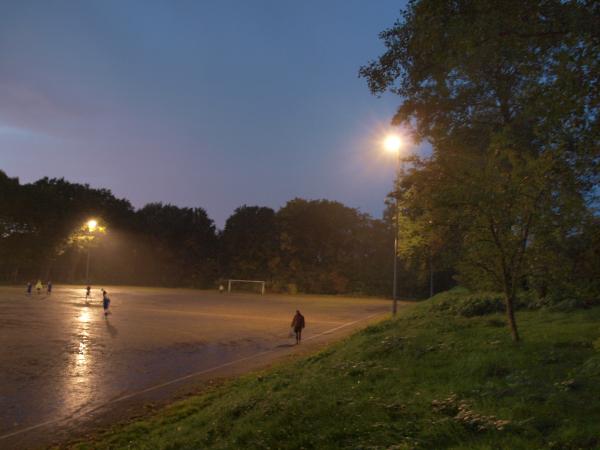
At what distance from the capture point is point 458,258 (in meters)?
12.2

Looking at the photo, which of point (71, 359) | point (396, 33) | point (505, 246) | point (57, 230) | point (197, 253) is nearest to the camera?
point (396, 33)

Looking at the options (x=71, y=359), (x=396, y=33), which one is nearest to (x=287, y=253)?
(x=71, y=359)

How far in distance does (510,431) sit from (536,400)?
1.28 m

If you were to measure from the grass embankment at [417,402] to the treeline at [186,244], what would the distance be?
2211 inches

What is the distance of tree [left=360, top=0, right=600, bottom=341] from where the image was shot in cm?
561

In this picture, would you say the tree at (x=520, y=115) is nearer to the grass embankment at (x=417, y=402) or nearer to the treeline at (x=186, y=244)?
the grass embankment at (x=417, y=402)

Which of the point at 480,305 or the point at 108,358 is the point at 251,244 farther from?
the point at 108,358

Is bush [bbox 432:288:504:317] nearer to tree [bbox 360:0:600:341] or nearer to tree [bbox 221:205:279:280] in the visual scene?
tree [bbox 360:0:600:341]

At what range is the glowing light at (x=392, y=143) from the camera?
23.8 metres

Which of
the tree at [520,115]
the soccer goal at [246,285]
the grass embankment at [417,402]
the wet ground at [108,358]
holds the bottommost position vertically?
the wet ground at [108,358]

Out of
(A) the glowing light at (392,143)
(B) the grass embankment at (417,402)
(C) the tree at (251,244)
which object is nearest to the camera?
(B) the grass embankment at (417,402)

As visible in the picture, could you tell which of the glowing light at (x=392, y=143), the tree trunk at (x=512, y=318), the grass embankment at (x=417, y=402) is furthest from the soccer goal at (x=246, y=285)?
the tree trunk at (x=512, y=318)

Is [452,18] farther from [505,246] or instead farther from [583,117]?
[505,246]

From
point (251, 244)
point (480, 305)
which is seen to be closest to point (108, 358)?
point (480, 305)
